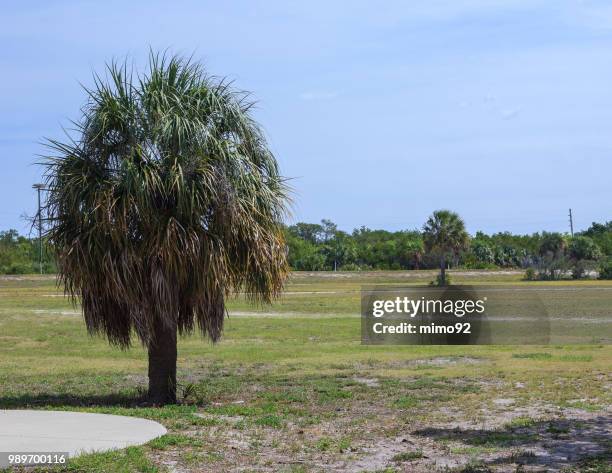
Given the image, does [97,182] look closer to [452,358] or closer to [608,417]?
[608,417]

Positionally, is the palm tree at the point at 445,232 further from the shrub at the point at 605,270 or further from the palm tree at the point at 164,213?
the palm tree at the point at 164,213

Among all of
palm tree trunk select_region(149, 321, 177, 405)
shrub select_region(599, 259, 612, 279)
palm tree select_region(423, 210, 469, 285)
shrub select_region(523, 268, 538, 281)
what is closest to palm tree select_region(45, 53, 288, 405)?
palm tree trunk select_region(149, 321, 177, 405)

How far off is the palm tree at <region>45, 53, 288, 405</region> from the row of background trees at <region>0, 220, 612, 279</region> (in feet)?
222

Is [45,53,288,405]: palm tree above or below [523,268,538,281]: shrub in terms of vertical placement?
above

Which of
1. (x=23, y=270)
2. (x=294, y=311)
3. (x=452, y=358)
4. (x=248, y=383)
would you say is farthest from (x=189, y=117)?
(x=23, y=270)

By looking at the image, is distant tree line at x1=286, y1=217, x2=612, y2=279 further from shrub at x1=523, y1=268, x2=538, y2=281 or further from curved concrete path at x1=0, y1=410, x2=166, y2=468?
curved concrete path at x1=0, y1=410, x2=166, y2=468

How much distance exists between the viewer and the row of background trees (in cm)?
8602

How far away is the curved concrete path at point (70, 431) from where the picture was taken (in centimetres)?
993

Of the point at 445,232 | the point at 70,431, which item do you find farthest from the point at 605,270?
the point at 70,431

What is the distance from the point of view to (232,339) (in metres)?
27.5

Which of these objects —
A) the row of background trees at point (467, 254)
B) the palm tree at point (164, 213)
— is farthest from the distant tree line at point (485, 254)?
the palm tree at point (164, 213)

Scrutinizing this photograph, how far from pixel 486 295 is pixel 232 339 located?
29.3 metres

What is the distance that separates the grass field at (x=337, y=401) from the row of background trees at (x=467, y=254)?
59.2 m

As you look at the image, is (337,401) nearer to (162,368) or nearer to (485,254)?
(162,368)
